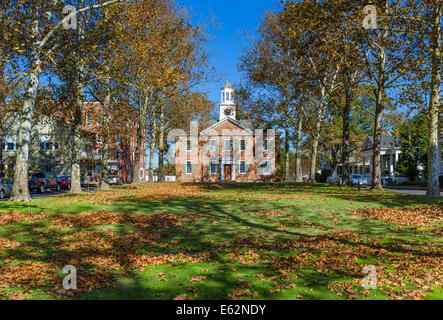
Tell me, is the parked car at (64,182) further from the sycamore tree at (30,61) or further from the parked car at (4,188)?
the sycamore tree at (30,61)

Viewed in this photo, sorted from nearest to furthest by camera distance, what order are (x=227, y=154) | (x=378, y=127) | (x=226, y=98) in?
1. (x=378, y=127)
2. (x=227, y=154)
3. (x=226, y=98)

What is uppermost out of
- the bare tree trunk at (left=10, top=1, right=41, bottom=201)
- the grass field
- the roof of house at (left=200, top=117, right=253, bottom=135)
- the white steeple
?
the white steeple

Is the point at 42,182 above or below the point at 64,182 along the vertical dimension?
above

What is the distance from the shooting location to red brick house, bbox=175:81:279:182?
53156 millimetres

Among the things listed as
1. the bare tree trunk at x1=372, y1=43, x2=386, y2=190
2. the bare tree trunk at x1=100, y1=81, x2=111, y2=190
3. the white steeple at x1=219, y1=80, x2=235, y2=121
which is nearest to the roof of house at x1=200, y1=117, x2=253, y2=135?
the white steeple at x1=219, y1=80, x2=235, y2=121

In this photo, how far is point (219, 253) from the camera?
22.9ft

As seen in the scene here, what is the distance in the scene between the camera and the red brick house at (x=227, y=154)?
53.2 m

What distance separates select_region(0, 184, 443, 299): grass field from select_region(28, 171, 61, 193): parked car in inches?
788

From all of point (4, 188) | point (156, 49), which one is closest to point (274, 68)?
point (156, 49)

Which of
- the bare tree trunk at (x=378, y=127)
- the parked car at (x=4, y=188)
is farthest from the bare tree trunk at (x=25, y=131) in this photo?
the bare tree trunk at (x=378, y=127)

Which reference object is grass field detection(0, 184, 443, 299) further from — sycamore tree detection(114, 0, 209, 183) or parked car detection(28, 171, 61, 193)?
parked car detection(28, 171, 61, 193)

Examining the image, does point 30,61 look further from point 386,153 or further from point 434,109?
point 386,153

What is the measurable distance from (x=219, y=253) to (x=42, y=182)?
29.2 m

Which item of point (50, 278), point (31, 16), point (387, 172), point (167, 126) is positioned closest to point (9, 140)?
point (167, 126)
